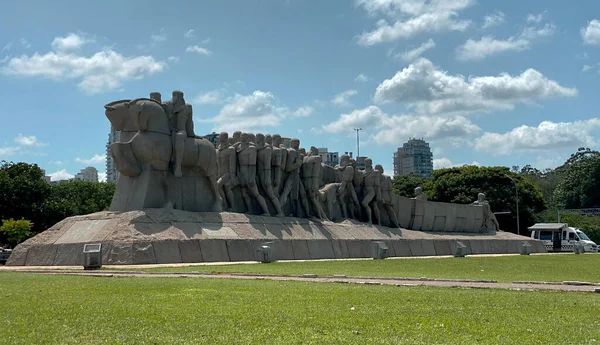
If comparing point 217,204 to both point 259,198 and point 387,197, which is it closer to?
point 259,198

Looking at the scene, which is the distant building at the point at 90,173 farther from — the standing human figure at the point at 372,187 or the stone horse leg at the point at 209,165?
the stone horse leg at the point at 209,165

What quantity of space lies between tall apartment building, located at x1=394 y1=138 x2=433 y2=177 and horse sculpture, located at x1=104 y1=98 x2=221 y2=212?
515 ft

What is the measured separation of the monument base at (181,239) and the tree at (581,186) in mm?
59582

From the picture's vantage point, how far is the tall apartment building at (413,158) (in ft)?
590

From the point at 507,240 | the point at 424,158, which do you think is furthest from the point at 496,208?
the point at 424,158

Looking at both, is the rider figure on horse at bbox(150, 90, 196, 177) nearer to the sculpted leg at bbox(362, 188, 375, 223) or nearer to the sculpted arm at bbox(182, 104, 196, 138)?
the sculpted arm at bbox(182, 104, 196, 138)

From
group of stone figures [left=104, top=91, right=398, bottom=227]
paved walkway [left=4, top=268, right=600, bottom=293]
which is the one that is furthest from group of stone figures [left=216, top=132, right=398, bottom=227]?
paved walkway [left=4, top=268, right=600, bottom=293]

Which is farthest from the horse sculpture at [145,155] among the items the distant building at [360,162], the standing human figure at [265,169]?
the distant building at [360,162]

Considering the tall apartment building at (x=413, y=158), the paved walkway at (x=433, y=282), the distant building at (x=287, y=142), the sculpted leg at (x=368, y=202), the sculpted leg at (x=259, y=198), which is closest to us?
the paved walkway at (x=433, y=282)

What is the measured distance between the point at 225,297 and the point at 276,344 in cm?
399

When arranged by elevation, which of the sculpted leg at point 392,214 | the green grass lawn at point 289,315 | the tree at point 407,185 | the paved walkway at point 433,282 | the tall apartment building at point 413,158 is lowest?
the green grass lawn at point 289,315

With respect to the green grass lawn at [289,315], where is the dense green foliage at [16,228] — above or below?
above

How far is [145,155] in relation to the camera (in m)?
23.3

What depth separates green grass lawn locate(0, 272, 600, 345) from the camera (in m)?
6.52
